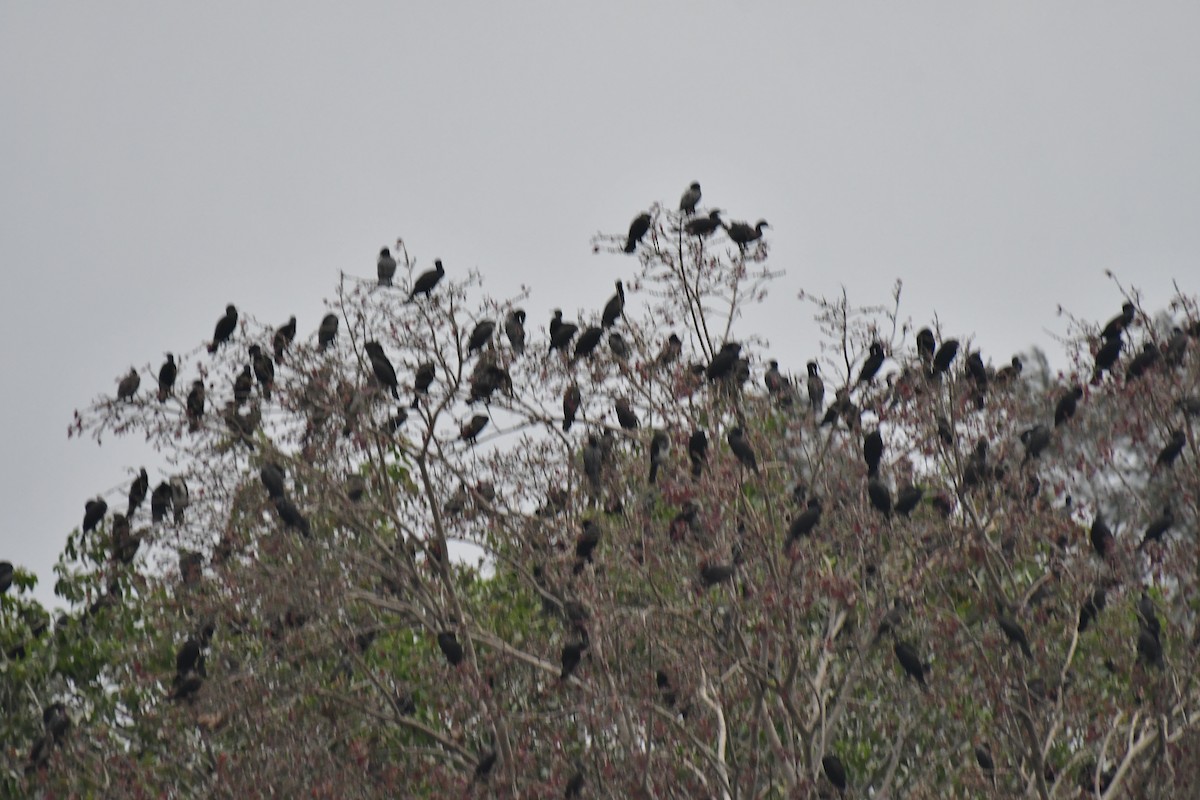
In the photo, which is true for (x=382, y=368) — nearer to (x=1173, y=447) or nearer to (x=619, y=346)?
(x=619, y=346)

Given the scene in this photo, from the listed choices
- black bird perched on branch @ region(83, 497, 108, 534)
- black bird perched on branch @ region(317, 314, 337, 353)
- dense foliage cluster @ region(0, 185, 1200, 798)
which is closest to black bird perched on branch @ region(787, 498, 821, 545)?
dense foliage cluster @ region(0, 185, 1200, 798)

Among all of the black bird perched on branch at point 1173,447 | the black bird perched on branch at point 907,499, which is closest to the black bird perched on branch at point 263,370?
the black bird perched on branch at point 907,499

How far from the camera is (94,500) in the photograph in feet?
35.2

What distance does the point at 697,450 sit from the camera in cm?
906

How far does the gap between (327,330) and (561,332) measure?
150cm

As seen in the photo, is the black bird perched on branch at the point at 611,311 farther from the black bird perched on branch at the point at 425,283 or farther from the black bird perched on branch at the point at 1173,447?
the black bird perched on branch at the point at 1173,447

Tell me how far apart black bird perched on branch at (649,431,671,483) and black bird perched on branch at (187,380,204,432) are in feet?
8.91

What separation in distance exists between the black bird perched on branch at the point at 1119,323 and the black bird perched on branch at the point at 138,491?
608 cm

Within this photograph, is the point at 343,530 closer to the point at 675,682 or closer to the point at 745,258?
the point at 675,682

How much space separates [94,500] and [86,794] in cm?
221

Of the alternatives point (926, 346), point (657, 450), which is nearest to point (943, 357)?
point (926, 346)

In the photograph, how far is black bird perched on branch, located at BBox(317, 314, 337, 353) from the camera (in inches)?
385

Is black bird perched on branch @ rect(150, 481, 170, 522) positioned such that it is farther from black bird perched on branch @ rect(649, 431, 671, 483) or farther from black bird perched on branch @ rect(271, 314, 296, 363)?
black bird perched on branch @ rect(649, 431, 671, 483)

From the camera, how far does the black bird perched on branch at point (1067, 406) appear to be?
962 cm
